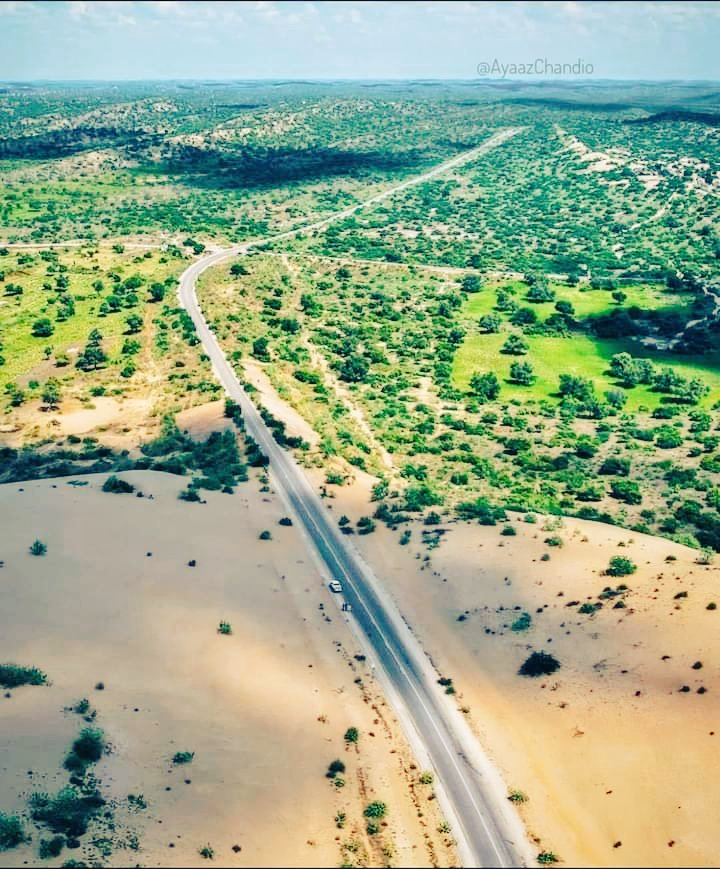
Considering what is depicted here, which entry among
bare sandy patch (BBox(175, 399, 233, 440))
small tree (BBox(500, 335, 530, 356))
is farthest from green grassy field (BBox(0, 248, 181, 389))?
small tree (BBox(500, 335, 530, 356))

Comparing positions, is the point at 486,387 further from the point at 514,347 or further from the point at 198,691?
the point at 198,691

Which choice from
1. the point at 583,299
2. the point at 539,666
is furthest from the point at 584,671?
the point at 583,299

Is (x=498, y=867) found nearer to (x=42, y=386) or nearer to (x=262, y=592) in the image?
(x=262, y=592)

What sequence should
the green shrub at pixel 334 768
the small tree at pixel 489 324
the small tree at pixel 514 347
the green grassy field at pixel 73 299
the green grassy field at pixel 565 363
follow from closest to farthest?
the green shrub at pixel 334 768 → the green grassy field at pixel 565 363 → the green grassy field at pixel 73 299 → the small tree at pixel 514 347 → the small tree at pixel 489 324

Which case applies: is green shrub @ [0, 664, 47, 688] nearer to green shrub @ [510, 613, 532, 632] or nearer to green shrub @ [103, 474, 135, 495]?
green shrub @ [103, 474, 135, 495]

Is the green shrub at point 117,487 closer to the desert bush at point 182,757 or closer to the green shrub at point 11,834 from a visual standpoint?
the desert bush at point 182,757

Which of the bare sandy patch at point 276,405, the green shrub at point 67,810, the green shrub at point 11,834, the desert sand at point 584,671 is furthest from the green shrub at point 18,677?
the bare sandy patch at point 276,405

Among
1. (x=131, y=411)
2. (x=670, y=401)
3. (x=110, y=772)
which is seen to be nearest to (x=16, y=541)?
(x=110, y=772)
